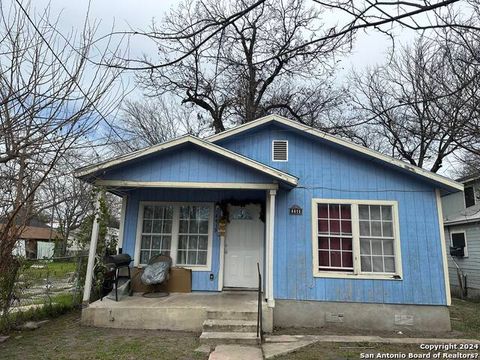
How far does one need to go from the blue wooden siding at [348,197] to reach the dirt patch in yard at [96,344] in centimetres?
254

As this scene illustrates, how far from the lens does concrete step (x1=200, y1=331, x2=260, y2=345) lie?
19.0 feet

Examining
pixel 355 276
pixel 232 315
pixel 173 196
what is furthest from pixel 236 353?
pixel 173 196

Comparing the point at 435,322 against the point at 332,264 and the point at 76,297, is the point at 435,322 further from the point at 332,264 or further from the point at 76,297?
the point at 76,297

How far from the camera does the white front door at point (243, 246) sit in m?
8.31

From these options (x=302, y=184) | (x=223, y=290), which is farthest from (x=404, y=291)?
(x=223, y=290)

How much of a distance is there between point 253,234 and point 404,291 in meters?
3.56

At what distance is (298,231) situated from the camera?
762cm

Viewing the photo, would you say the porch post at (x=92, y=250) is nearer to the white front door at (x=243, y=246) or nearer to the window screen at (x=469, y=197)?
the white front door at (x=243, y=246)

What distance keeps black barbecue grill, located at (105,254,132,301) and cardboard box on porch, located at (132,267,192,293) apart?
0.21m

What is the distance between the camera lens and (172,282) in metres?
8.07

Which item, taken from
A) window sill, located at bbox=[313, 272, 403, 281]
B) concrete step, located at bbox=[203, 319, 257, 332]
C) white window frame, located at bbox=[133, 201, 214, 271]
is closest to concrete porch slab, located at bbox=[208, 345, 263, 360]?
concrete step, located at bbox=[203, 319, 257, 332]

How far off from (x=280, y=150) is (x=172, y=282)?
13.4 ft

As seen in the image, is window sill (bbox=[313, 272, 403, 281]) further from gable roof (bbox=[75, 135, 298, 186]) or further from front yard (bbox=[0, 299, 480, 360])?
gable roof (bbox=[75, 135, 298, 186])

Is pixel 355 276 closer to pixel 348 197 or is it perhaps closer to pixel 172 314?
pixel 348 197
